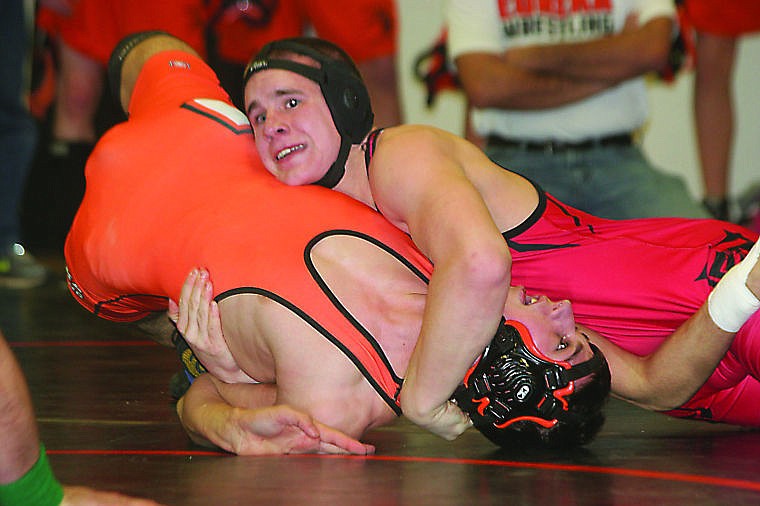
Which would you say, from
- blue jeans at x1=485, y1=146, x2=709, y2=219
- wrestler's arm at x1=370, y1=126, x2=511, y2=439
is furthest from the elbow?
blue jeans at x1=485, y1=146, x2=709, y2=219

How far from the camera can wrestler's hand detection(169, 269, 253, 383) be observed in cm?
238

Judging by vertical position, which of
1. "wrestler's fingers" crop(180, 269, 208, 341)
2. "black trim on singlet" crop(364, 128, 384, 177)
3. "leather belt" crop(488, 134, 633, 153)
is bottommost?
"leather belt" crop(488, 134, 633, 153)

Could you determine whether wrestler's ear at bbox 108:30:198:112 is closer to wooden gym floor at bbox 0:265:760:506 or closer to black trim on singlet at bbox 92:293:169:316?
black trim on singlet at bbox 92:293:169:316

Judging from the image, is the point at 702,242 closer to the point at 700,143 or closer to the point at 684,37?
the point at 684,37

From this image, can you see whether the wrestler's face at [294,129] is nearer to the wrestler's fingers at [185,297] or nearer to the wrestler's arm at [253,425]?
the wrestler's fingers at [185,297]

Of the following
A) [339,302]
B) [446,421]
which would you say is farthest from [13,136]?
[446,421]

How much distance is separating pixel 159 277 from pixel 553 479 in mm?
959

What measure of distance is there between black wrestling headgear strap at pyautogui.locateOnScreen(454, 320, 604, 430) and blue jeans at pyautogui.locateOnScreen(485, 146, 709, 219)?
1582 millimetres

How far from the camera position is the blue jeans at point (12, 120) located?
5086 millimetres

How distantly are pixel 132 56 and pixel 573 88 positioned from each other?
148 centimetres

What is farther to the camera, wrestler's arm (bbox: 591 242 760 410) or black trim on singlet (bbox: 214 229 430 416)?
wrestler's arm (bbox: 591 242 760 410)

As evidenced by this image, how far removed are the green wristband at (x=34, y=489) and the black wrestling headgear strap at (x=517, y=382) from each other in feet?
2.60

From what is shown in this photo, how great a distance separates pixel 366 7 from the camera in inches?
203

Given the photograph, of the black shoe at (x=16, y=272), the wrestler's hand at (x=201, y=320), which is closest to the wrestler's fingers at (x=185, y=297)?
the wrestler's hand at (x=201, y=320)
